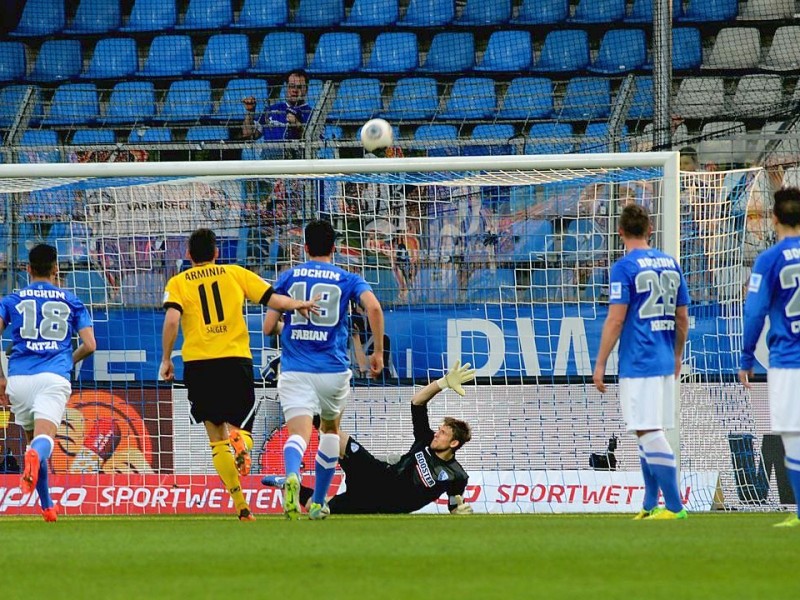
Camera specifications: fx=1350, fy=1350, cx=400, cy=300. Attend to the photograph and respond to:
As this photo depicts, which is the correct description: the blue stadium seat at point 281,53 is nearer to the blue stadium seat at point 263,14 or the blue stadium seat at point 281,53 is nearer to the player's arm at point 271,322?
the blue stadium seat at point 263,14

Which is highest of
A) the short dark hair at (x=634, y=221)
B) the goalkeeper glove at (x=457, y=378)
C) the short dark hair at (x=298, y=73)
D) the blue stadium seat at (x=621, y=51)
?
the blue stadium seat at (x=621, y=51)

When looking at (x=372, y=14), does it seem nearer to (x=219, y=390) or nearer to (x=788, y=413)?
(x=219, y=390)

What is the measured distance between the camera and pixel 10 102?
58.5ft

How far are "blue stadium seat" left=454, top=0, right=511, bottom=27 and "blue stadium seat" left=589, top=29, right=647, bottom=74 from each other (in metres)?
1.54

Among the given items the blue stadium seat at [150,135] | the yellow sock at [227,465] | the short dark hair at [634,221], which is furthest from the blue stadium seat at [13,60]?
the short dark hair at [634,221]

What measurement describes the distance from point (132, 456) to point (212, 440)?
2945 mm

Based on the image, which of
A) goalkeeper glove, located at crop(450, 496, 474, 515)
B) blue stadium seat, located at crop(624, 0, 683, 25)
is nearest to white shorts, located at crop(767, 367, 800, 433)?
goalkeeper glove, located at crop(450, 496, 474, 515)

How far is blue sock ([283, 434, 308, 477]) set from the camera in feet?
29.1

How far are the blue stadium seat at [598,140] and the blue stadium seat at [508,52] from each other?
280 centimetres

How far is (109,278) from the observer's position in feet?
40.7

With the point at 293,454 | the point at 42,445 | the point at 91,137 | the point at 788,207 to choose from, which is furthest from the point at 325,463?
the point at 91,137

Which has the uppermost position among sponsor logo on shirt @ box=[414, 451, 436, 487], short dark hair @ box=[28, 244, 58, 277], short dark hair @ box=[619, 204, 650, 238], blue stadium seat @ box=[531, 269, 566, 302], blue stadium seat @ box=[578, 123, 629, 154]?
blue stadium seat @ box=[578, 123, 629, 154]

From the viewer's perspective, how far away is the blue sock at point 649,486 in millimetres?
8664

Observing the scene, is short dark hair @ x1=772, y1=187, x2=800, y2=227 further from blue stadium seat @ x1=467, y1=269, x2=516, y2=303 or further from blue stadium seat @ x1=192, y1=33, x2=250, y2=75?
blue stadium seat @ x1=192, y1=33, x2=250, y2=75
